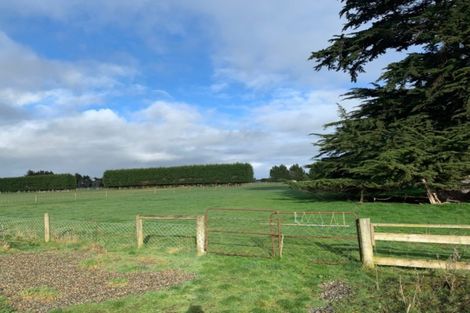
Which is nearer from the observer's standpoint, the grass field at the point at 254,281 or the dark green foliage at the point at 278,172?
the grass field at the point at 254,281

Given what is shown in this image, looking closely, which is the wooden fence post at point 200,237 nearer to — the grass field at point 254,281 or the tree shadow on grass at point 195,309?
the grass field at point 254,281

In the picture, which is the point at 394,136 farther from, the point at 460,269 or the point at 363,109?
the point at 460,269

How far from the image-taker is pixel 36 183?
311 feet

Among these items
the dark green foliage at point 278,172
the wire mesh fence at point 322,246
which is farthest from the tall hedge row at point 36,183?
the wire mesh fence at point 322,246

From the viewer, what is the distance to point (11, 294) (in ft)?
25.8

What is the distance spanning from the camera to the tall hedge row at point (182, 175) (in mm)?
86125

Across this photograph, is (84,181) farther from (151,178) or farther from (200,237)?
(200,237)

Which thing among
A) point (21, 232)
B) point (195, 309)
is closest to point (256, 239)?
point (195, 309)

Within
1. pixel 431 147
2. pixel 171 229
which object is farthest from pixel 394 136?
pixel 171 229

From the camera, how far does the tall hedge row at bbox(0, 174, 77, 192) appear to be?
94.6 metres

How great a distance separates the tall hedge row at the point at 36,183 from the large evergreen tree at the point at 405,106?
7999 centimetres

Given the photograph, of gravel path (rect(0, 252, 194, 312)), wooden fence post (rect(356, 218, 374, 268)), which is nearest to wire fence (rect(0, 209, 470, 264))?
wooden fence post (rect(356, 218, 374, 268))

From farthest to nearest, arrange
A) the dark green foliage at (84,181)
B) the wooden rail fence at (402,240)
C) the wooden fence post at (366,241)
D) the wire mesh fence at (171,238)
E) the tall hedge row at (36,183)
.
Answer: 1. the dark green foliage at (84,181)
2. the tall hedge row at (36,183)
3. the wire mesh fence at (171,238)
4. the wooden fence post at (366,241)
5. the wooden rail fence at (402,240)

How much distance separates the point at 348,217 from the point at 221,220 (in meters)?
5.80
